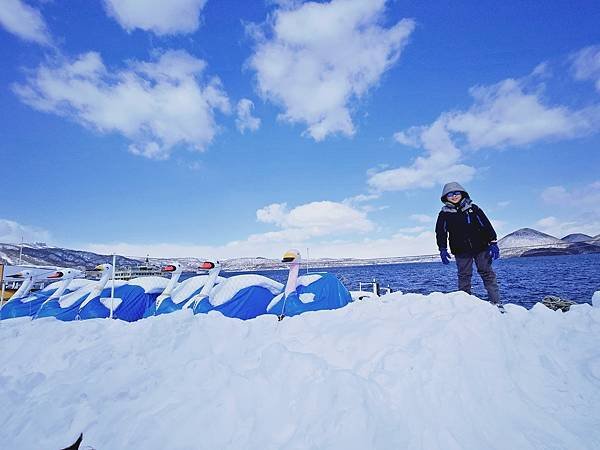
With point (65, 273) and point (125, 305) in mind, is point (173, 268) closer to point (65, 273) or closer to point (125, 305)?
point (125, 305)

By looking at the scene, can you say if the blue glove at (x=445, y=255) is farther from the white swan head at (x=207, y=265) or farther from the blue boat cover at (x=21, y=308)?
the blue boat cover at (x=21, y=308)

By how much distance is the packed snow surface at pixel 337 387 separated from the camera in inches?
94.6

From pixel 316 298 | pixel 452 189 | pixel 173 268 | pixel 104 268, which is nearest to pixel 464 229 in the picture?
pixel 452 189

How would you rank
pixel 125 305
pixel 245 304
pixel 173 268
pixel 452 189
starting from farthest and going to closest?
pixel 125 305
pixel 173 268
pixel 245 304
pixel 452 189

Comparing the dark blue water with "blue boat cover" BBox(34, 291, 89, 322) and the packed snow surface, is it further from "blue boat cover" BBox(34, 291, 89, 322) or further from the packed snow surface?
"blue boat cover" BBox(34, 291, 89, 322)

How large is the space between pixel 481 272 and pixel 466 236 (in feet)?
2.63

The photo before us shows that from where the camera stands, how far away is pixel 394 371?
10.4ft

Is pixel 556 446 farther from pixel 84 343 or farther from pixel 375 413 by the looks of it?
pixel 84 343

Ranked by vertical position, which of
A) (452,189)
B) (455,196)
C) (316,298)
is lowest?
(316,298)

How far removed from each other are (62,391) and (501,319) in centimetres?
495

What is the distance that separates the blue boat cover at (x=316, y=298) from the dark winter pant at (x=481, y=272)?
259cm

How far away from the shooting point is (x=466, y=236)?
21.1 feet

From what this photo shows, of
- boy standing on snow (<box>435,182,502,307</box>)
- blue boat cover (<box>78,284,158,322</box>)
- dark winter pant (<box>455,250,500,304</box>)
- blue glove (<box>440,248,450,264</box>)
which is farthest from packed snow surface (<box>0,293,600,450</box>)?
blue boat cover (<box>78,284,158,322</box>)

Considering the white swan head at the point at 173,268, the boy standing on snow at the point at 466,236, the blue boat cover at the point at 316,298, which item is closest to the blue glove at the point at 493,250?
the boy standing on snow at the point at 466,236
